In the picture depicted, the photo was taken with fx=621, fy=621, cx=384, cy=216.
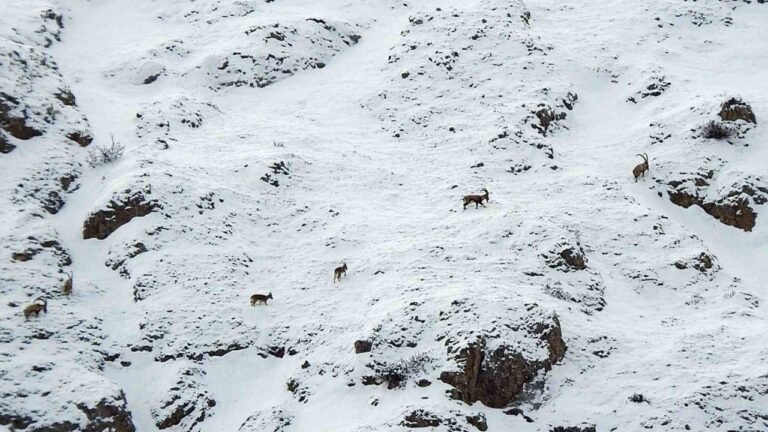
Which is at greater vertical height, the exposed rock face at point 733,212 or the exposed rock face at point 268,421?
the exposed rock face at point 733,212

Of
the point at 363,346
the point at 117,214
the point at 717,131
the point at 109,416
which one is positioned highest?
the point at 717,131

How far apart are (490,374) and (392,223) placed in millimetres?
6761

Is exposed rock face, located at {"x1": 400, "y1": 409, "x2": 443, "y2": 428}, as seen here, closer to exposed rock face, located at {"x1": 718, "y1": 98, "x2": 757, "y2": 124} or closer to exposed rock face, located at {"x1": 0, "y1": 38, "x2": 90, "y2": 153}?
exposed rock face, located at {"x1": 718, "y1": 98, "x2": 757, "y2": 124}

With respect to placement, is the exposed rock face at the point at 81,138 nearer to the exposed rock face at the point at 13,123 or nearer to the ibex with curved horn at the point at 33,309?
the exposed rock face at the point at 13,123

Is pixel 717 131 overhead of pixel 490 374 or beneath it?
overhead

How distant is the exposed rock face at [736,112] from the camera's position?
21.0 metres

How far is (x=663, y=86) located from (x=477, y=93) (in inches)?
283

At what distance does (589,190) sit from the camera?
19.9 meters

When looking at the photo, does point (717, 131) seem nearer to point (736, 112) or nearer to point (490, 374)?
point (736, 112)

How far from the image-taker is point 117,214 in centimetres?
1827

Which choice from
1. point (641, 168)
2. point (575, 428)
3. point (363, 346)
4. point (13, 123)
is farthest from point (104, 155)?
point (641, 168)

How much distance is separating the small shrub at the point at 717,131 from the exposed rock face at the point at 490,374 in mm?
11940

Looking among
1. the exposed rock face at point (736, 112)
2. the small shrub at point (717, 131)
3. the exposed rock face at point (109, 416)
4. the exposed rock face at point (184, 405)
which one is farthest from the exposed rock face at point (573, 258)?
the exposed rock face at point (109, 416)

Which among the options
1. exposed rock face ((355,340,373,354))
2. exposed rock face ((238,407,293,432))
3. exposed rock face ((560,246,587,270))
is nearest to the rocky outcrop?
exposed rock face ((560,246,587,270))
